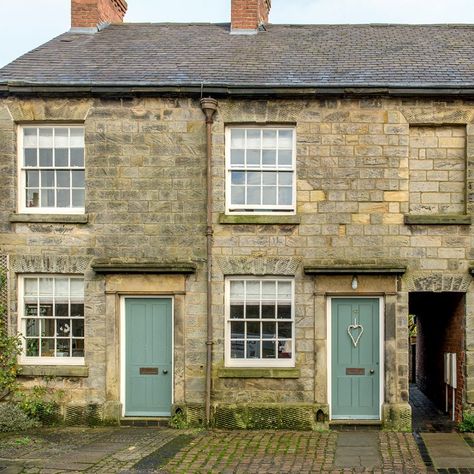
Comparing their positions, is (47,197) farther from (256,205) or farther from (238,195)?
(256,205)

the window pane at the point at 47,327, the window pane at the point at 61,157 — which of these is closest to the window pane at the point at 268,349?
the window pane at the point at 47,327

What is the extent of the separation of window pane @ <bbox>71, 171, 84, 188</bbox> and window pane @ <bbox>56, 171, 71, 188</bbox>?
0.32 feet

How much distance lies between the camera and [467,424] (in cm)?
1185

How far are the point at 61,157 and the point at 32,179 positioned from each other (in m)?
0.73

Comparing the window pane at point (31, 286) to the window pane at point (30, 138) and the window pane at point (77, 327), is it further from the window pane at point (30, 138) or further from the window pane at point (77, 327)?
the window pane at point (30, 138)

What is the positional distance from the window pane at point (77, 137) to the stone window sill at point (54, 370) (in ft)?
14.1

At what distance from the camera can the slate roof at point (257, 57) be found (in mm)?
12531

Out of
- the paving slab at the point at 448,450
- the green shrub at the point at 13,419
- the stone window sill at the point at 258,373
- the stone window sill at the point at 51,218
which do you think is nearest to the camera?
the paving slab at the point at 448,450

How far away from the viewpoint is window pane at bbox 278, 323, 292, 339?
487 inches

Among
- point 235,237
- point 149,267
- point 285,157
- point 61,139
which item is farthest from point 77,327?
point 285,157

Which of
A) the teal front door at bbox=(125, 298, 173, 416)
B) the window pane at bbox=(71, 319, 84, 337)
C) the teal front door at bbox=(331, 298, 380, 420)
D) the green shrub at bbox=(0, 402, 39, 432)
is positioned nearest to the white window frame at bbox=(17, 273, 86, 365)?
the window pane at bbox=(71, 319, 84, 337)

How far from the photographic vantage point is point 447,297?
13.2 metres

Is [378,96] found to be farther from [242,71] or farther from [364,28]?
[364,28]

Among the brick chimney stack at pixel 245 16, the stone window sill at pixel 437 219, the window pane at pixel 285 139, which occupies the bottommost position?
the stone window sill at pixel 437 219
